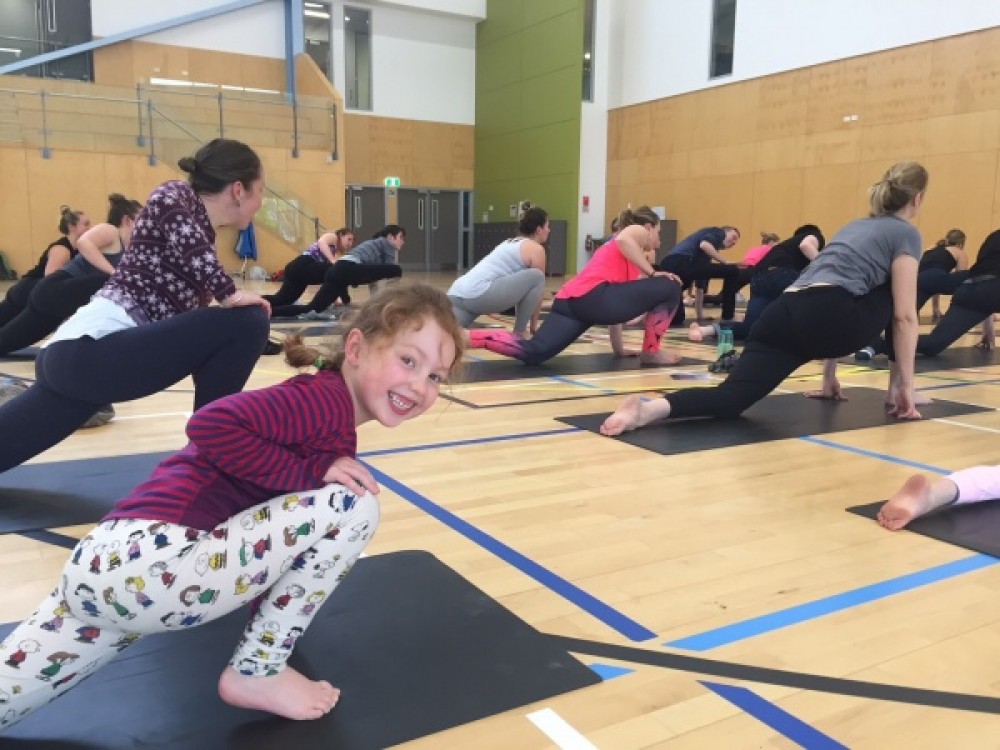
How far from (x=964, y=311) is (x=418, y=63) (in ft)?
40.8

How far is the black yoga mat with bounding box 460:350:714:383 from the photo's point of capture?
465 cm

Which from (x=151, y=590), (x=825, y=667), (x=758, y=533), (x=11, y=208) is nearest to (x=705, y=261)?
(x=758, y=533)

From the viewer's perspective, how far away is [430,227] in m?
16.7

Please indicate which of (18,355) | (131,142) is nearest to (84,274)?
(18,355)

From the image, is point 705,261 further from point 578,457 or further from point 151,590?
point 151,590

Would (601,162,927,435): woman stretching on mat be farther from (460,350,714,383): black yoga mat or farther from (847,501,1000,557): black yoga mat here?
(460,350,714,383): black yoga mat

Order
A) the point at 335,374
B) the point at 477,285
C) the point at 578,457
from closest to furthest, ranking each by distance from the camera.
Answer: the point at 335,374
the point at 578,457
the point at 477,285

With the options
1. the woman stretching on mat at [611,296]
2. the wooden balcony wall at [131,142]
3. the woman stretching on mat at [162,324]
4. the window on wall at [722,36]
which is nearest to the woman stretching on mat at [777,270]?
the woman stretching on mat at [611,296]

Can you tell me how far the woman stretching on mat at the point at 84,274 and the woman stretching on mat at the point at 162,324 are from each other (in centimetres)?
215

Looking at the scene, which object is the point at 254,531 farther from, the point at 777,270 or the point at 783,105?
the point at 783,105

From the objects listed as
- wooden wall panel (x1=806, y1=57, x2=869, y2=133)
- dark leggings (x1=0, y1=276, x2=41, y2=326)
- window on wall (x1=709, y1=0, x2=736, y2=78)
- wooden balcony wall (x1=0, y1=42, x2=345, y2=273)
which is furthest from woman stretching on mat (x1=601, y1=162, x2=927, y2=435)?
wooden balcony wall (x1=0, y1=42, x2=345, y2=273)

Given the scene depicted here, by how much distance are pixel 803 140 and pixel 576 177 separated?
4.20 meters

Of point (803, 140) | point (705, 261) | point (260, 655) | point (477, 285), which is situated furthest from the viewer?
point (803, 140)

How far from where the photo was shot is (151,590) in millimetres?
1179
